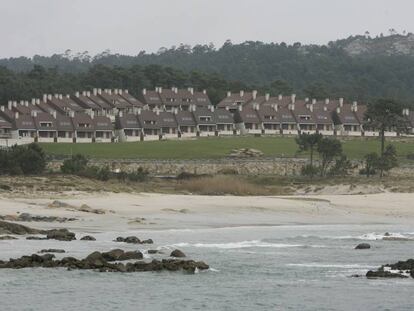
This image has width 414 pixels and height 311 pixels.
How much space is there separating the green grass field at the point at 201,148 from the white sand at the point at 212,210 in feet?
122

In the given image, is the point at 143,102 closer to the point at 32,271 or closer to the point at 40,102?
the point at 40,102

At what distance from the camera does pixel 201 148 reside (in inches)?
4596

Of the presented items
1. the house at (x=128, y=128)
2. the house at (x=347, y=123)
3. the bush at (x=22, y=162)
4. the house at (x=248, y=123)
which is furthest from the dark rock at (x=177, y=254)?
the house at (x=347, y=123)

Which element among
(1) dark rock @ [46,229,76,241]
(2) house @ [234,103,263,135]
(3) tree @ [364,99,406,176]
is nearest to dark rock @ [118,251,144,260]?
(1) dark rock @ [46,229,76,241]

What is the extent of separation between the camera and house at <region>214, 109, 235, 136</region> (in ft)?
480

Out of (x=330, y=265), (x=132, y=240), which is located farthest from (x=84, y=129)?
(x=330, y=265)

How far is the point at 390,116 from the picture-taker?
352 ft

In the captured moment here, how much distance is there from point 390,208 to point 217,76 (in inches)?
4366

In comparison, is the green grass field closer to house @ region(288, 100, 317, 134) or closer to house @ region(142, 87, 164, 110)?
house @ region(288, 100, 317, 134)

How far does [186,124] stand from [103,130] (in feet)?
45.5

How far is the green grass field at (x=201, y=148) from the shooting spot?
4262 inches

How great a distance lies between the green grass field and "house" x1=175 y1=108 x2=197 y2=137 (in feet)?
36.5

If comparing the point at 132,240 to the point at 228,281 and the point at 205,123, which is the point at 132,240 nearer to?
the point at 228,281

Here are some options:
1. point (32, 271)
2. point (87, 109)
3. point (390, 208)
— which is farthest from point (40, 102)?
point (32, 271)
